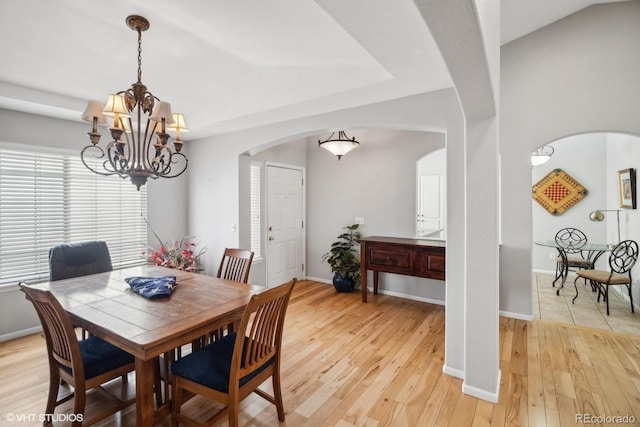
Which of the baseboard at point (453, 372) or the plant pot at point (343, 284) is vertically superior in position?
the plant pot at point (343, 284)

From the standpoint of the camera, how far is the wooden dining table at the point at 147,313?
1.58 m

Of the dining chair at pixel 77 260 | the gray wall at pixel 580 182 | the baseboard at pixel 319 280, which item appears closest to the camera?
the dining chair at pixel 77 260

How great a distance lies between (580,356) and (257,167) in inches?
172

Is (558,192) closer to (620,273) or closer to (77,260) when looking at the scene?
(620,273)

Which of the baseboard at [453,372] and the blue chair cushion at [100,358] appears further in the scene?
the baseboard at [453,372]

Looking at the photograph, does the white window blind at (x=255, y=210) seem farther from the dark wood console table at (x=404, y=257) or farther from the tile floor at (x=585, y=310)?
the tile floor at (x=585, y=310)

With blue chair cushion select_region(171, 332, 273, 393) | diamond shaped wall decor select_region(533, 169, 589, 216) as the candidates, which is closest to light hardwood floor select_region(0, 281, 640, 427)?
blue chair cushion select_region(171, 332, 273, 393)

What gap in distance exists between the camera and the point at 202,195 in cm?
447

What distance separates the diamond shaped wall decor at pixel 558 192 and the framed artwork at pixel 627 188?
3.19 feet

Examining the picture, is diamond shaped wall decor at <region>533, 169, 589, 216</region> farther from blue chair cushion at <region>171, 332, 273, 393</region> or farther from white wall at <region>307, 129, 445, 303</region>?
blue chair cushion at <region>171, 332, 273, 393</region>

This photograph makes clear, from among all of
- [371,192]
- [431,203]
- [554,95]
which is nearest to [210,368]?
[371,192]

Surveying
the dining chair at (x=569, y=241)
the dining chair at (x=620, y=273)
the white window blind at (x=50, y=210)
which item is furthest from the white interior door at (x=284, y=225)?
the dining chair at (x=569, y=241)

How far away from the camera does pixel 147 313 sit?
1888 millimetres

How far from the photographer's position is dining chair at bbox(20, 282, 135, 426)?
5.39 ft
